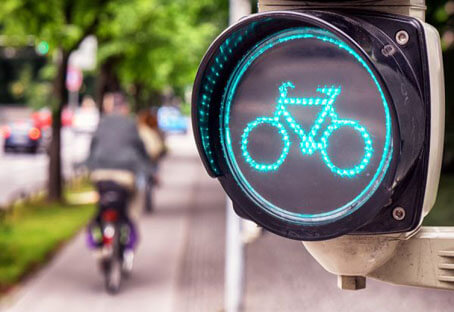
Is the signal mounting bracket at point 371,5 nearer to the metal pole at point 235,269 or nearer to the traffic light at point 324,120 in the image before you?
the traffic light at point 324,120

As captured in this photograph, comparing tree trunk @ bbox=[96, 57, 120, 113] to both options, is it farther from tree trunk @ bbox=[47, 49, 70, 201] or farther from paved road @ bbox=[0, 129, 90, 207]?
paved road @ bbox=[0, 129, 90, 207]

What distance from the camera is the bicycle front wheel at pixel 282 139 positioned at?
5.42 feet

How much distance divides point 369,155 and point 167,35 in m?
17.5

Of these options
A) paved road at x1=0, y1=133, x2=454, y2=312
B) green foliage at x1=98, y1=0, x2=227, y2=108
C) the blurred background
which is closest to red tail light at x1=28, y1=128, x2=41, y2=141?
the blurred background

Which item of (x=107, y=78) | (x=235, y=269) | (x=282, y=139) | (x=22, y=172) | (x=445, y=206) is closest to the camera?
(x=282, y=139)

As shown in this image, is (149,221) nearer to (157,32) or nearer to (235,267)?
(157,32)

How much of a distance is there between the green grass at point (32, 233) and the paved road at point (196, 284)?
10.5 inches

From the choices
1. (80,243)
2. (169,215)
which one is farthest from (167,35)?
(80,243)

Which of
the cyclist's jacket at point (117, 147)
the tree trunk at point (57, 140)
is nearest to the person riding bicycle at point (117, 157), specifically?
the cyclist's jacket at point (117, 147)

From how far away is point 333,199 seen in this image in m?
1.56

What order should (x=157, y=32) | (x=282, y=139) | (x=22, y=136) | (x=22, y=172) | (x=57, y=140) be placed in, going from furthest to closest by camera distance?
(x=22, y=136) < (x=22, y=172) < (x=57, y=140) < (x=157, y=32) < (x=282, y=139)

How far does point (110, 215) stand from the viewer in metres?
9.52

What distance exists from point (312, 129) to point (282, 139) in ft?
0.20

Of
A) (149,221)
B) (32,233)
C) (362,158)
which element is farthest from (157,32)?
(362,158)
